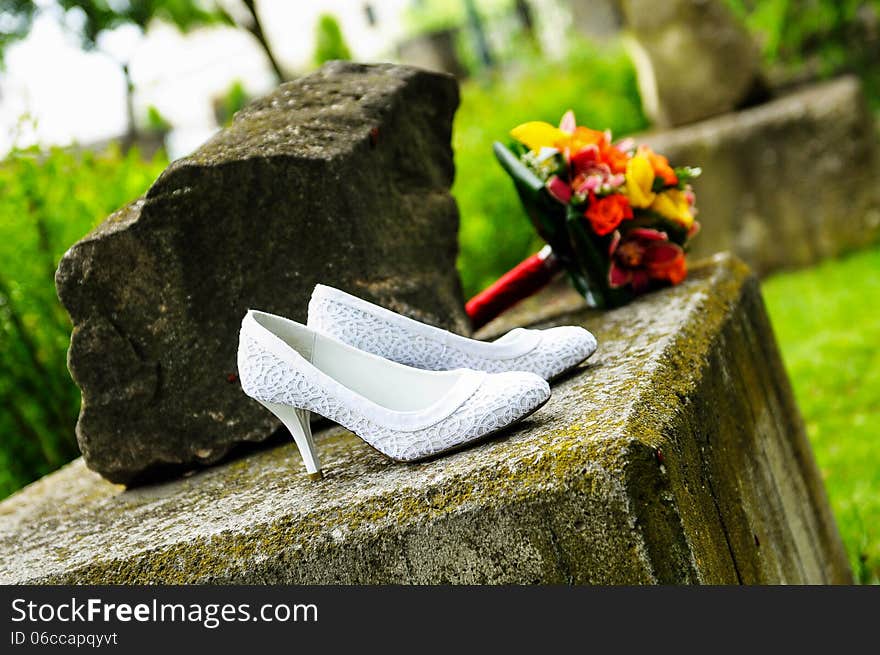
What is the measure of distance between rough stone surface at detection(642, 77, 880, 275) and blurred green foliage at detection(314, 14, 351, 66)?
32.9 feet

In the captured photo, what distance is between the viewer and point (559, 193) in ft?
8.02

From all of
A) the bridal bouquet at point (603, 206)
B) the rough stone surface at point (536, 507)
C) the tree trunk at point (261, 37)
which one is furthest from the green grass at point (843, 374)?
the tree trunk at point (261, 37)

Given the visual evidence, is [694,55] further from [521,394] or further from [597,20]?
[597,20]

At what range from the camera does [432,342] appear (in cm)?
179

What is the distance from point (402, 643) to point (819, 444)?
2632mm

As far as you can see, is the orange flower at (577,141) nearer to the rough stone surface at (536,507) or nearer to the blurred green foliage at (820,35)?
the rough stone surface at (536,507)

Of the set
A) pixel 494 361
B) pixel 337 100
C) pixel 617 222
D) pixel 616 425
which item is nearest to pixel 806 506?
pixel 617 222

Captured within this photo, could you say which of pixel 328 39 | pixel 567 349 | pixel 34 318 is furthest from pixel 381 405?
pixel 328 39

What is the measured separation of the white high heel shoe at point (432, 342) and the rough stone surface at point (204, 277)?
47 cm

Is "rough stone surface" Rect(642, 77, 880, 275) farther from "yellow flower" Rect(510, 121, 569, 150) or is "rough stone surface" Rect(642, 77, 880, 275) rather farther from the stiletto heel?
the stiletto heel

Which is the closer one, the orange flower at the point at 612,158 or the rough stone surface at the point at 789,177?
the orange flower at the point at 612,158

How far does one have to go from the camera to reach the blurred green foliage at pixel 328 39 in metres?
15.1

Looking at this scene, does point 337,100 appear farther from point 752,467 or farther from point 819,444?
point 819,444

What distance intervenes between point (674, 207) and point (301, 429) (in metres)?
1.29
